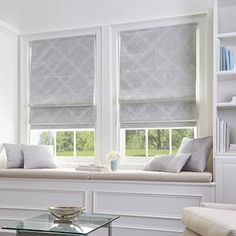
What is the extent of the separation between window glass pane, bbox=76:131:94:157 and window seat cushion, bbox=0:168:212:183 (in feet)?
2.19

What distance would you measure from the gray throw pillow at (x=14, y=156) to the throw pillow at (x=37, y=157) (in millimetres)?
79

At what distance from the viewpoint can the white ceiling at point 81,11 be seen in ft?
14.0

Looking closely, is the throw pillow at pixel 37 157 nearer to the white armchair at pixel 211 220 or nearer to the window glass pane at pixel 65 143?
the window glass pane at pixel 65 143

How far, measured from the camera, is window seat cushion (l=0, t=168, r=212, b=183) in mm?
3539

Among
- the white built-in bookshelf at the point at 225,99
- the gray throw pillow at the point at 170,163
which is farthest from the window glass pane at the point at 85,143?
the white built-in bookshelf at the point at 225,99

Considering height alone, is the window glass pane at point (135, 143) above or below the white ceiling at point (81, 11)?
below

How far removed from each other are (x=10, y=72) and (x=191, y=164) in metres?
2.43

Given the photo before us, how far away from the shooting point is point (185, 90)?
13.6 ft

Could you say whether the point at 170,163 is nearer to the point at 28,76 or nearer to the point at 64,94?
the point at 64,94

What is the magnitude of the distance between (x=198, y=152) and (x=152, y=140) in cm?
73

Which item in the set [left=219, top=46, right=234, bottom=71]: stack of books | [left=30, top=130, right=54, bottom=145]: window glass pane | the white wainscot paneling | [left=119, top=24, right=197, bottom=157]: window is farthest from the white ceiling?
the white wainscot paneling

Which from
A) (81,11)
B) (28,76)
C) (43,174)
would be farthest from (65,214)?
(81,11)

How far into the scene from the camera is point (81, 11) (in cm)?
461

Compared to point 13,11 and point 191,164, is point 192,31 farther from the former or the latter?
point 13,11
